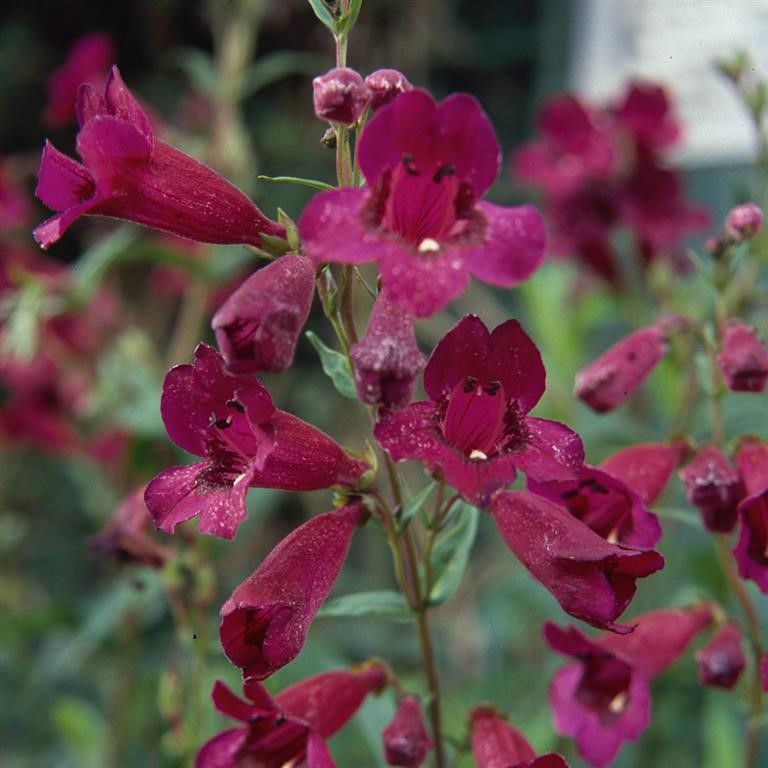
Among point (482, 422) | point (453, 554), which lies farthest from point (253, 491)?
point (482, 422)

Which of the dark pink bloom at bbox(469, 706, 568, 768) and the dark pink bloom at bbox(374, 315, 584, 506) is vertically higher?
the dark pink bloom at bbox(374, 315, 584, 506)

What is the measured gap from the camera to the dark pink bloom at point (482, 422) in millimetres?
595

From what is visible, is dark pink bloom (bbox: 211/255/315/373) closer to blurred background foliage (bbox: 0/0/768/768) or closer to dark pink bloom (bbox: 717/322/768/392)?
dark pink bloom (bbox: 717/322/768/392)

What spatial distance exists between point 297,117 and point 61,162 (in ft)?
6.62

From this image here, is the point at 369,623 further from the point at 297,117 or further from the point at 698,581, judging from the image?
the point at 297,117

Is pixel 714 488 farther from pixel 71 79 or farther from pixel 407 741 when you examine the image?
pixel 71 79

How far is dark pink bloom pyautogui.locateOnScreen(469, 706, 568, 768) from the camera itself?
728 mm

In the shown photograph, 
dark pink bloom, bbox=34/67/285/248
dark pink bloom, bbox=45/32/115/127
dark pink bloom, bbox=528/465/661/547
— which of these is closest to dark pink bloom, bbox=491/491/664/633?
dark pink bloom, bbox=528/465/661/547

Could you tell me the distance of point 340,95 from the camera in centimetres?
61

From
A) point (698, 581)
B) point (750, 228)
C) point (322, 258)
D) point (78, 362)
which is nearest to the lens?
point (322, 258)

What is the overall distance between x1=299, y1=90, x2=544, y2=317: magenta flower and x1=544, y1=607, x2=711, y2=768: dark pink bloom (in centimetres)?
32

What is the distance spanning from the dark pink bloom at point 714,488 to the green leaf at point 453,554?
0.54 ft

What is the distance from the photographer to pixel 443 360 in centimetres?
63

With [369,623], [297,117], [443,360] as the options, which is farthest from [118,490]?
[297,117]
